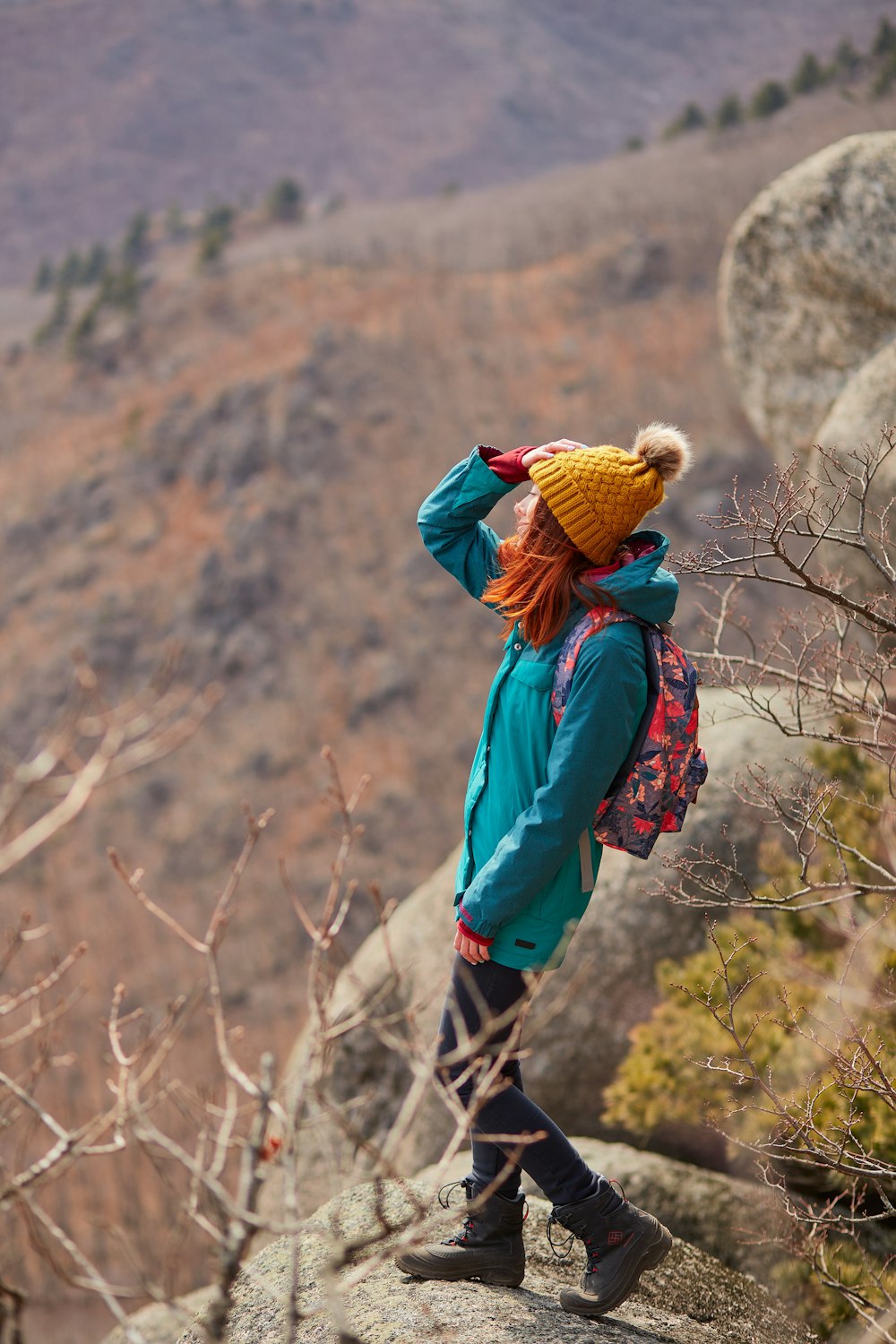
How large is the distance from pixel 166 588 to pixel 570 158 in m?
64.6

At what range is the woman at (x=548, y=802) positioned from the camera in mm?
2576

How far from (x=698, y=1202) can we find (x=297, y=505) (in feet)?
103

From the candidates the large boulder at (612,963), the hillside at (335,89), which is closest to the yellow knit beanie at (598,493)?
the large boulder at (612,963)

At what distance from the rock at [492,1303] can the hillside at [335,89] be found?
87.6 meters

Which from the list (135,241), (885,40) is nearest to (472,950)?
(885,40)

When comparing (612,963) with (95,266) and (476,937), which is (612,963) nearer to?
(476,937)

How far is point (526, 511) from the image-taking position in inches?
111

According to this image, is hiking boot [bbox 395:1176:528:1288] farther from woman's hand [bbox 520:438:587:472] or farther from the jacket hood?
woman's hand [bbox 520:438:587:472]

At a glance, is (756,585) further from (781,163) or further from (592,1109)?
(592,1109)

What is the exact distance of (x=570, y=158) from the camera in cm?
8469

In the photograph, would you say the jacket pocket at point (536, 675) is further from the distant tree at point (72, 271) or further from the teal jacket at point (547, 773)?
the distant tree at point (72, 271)

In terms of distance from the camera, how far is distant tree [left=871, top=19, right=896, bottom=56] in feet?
111

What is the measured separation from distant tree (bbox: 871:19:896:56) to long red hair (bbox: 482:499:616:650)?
123ft

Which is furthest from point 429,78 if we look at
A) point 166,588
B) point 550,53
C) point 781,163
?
point 166,588
